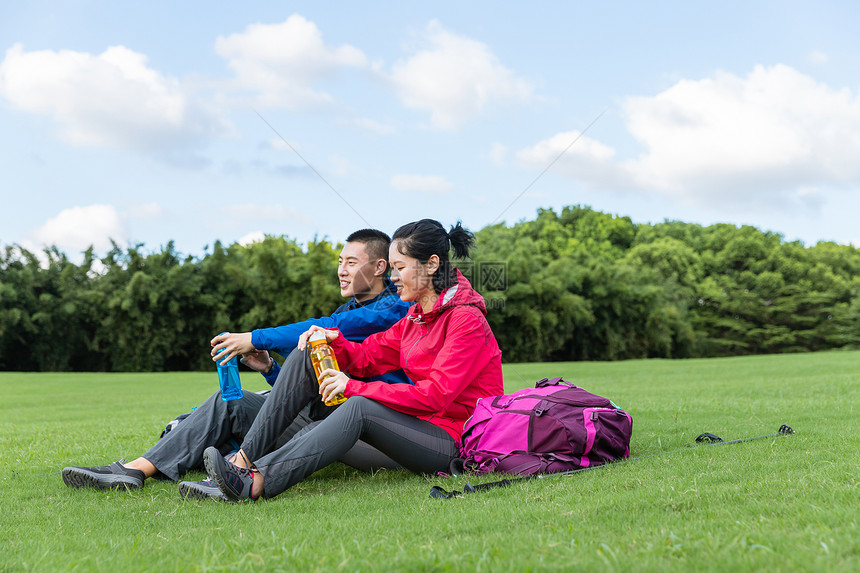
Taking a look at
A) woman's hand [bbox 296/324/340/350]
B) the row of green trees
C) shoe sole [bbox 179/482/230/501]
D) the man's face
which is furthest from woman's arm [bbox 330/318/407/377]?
the row of green trees

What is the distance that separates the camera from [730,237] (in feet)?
184

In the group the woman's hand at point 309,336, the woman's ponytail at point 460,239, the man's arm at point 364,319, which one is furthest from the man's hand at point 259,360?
A: the woman's ponytail at point 460,239

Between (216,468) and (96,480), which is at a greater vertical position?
(216,468)

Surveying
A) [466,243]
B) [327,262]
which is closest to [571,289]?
[327,262]

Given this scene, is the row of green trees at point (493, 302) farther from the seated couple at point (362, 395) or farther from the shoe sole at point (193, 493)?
the shoe sole at point (193, 493)

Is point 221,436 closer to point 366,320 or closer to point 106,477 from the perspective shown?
point 106,477

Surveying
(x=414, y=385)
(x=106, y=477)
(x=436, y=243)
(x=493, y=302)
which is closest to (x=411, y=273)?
(x=436, y=243)

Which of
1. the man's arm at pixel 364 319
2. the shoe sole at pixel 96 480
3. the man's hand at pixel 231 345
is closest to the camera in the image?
the shoe sole at pixel 96 480

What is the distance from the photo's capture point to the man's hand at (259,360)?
15.3 ft

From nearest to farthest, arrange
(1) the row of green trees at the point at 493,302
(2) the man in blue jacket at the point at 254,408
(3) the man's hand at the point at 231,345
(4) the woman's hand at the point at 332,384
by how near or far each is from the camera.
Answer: (4) the woman's hand at the point at 332,384 → (2) the man in blue jacket at the point at 254,408 → (3) the man's hand at the point at 231,345 → (1) the row of green trees at the point at 493,302

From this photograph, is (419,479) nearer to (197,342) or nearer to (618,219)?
(197,342)

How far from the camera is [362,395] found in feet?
12.6

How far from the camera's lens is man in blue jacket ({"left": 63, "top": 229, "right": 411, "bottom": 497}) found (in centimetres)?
422

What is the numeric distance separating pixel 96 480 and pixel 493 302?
29.1 metres
